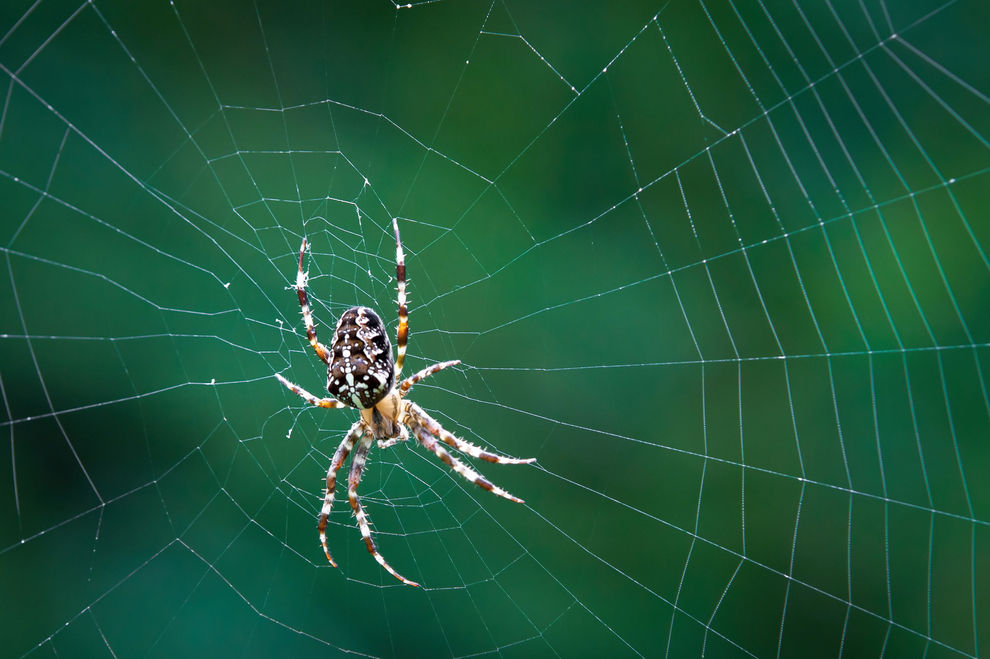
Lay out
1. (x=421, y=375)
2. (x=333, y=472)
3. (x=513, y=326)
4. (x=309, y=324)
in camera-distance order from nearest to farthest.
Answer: (x=421, y=375) < (x=309, y=324) < (x=333, y=472) < (x=513, y=326)

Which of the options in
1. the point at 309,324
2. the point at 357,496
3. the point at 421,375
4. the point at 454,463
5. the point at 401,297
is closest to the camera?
the point at 401,297

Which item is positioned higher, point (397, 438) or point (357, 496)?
point (397, 438)

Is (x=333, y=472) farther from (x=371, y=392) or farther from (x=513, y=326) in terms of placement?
(x=513, y=326)

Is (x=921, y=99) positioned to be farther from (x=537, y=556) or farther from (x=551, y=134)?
(x=537, y=556)

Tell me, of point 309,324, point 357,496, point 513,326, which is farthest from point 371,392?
point 513,326

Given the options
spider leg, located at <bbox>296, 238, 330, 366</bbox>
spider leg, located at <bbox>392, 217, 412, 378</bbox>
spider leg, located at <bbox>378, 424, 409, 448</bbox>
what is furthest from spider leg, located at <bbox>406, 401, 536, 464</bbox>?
spider leg, located at <bbox>296, 238, 330, 366</bbox>

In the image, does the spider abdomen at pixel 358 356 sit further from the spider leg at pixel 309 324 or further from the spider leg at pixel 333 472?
the spider leg at pixel 333 472

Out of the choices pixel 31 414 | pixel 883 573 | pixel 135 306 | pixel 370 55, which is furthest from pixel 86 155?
pixel 883 573
